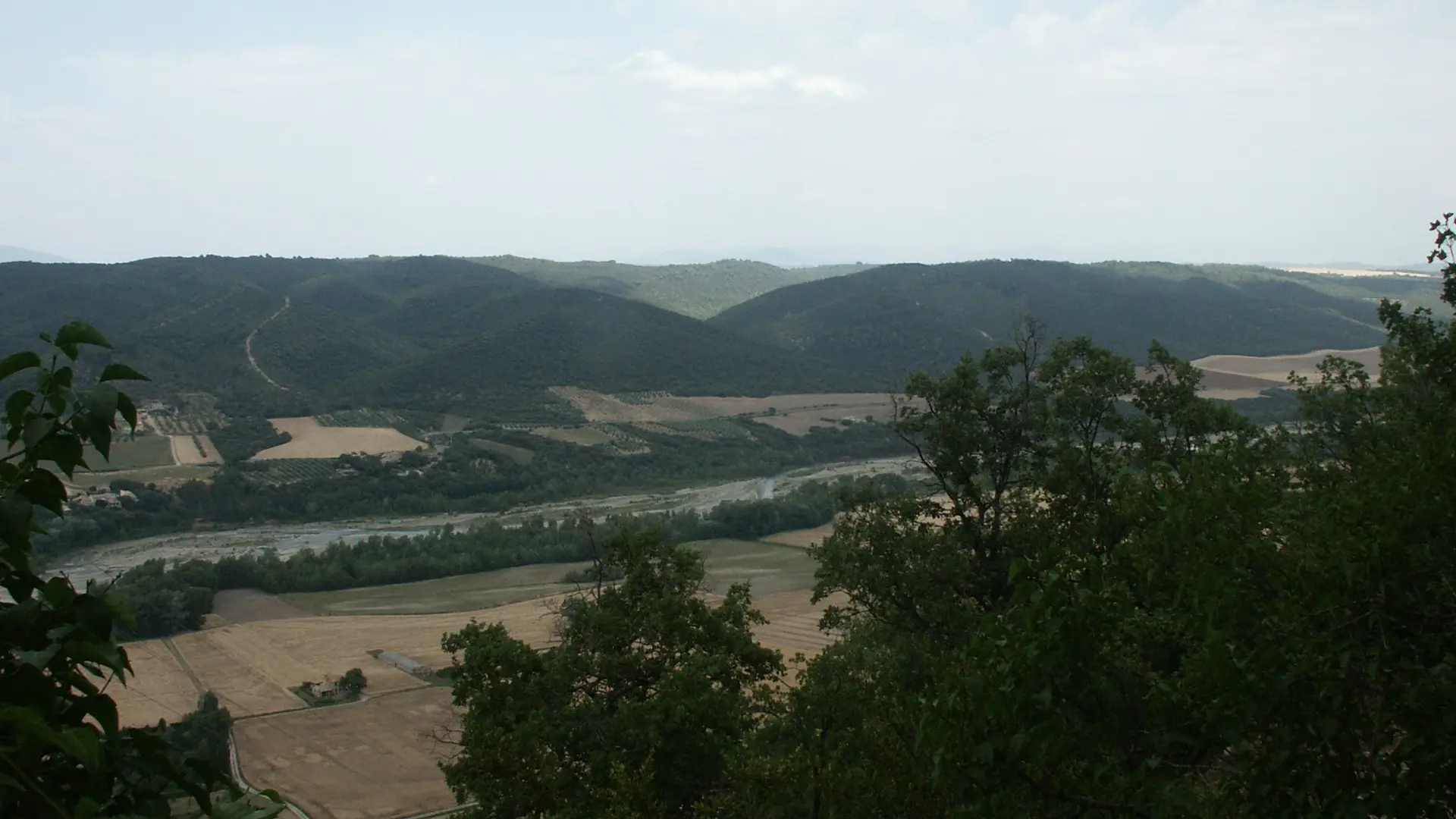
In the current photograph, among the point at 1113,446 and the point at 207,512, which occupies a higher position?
the point at 1113,446

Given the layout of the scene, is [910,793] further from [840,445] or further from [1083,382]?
[840,445]

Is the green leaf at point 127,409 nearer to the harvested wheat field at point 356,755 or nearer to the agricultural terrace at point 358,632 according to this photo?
the harvested wheat field at point 356,755

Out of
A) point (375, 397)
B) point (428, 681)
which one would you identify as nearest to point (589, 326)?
point (375, 397)

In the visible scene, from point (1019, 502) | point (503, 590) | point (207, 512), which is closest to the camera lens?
point (1019, 502)

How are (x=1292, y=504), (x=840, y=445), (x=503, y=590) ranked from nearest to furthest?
(x=1292, y=504) → (x=503, y=590) → (x=840, y=445)

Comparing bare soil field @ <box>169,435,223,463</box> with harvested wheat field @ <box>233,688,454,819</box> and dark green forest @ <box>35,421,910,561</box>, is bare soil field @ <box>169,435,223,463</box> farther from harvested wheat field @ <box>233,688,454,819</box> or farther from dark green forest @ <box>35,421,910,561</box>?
harvested wheat field @ <box>233,688,454,819</box>

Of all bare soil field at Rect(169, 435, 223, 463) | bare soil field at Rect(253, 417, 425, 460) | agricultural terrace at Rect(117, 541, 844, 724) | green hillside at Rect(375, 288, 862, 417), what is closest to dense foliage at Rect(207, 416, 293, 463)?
bare soil field at Rect(169, 435, 223, 463)

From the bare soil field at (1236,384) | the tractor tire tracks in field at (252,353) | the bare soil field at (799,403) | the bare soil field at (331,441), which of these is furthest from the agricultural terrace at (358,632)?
the tractor tire tracks in field at (252,353)

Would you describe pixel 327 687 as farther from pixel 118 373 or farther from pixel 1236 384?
pixel 1236 384
